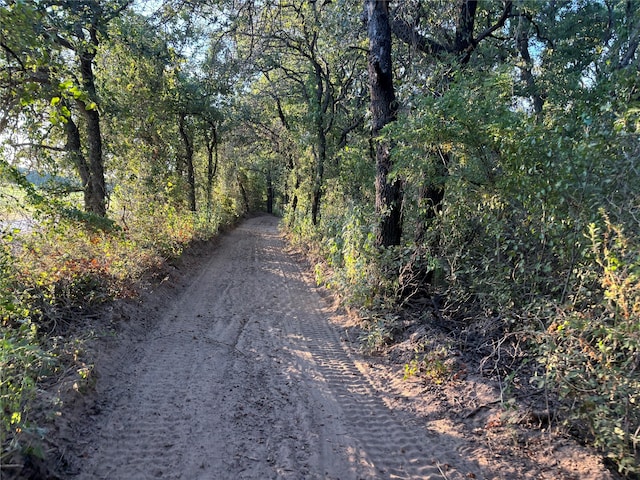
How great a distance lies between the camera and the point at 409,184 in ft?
21.4

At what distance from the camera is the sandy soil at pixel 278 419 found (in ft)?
10.1

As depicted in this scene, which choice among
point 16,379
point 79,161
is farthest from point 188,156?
point 16,379

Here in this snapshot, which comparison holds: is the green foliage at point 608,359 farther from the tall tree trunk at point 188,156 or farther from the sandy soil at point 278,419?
the tall tree trunk at point 188,156

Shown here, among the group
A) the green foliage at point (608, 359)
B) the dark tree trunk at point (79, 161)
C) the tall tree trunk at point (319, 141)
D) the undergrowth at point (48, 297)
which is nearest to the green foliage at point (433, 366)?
the green foliage at point (608, 359)

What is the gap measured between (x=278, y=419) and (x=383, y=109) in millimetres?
5400

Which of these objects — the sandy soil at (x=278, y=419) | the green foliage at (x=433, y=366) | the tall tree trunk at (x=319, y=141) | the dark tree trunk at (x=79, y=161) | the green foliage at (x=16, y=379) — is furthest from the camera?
the tall tree trunk at (x=319, y=141)

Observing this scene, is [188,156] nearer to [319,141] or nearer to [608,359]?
[319,141]

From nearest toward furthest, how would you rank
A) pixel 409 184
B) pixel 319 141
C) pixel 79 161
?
pixel 409 184 < pixel 79 161 < pixel 319 141

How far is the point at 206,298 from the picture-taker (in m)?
8.05

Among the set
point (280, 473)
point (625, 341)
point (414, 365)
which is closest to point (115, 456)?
point (280, 473)

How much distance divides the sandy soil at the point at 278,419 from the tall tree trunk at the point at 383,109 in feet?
7.39

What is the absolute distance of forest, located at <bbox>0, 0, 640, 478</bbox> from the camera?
313 centimetres

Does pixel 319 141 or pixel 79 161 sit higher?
pixel 319 141

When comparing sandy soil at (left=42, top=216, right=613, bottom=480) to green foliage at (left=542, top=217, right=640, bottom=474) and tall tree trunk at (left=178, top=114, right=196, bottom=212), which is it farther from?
tall tree trunk at (left=178, top=114, right=196, bottom=212)
